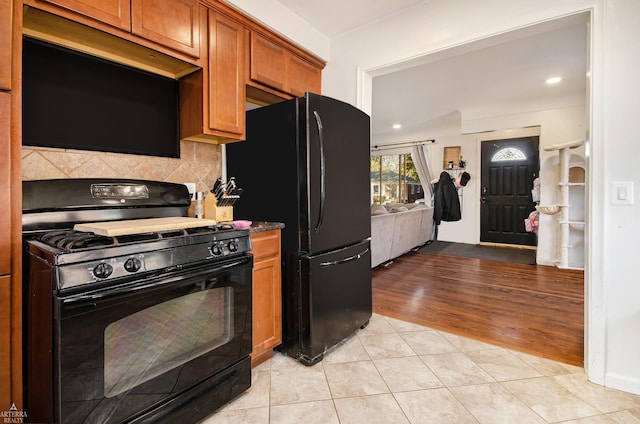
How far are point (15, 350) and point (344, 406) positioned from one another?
1420 millimetres

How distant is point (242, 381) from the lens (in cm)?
159

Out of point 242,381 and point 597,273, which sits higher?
point 597,273

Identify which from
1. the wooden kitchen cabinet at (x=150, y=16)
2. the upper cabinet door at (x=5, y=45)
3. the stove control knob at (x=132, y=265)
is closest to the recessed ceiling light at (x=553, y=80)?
the wooden kitchen cabinet at (x=150, y=16)

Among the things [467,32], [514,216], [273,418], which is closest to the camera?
[273,418]

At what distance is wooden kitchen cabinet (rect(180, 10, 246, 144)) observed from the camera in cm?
191

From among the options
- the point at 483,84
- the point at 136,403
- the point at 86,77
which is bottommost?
the point at 136,403

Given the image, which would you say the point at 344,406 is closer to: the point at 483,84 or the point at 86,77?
the point at 86,77

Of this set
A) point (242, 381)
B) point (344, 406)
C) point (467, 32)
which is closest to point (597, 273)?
point (344, 406)

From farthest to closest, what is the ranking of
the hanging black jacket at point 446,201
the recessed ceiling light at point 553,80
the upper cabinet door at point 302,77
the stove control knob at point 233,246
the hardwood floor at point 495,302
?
the hanging black jacket at point 446,201 < the recessed ceiling light at point 553,80 < the upper cabinet door at point 302,77 < the hardwood floor at point 495,302 < the stove control knob at point 233,246

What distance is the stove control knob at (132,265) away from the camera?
1.12 meters

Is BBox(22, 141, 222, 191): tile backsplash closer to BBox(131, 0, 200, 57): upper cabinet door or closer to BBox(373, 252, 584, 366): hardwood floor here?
BBox(131, 0, 200, 57): upper cabinet door

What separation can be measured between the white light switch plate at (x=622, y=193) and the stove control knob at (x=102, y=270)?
2.46 metres

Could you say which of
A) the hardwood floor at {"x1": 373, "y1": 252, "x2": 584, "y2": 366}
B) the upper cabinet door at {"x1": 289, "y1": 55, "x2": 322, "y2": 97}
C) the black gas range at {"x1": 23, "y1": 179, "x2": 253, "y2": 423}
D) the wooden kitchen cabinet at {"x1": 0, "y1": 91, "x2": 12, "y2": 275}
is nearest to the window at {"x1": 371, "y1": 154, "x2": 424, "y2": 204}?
the hardwood floor at {"x1": 373, "y1": 252, "x2": 584, "y2": 366}
